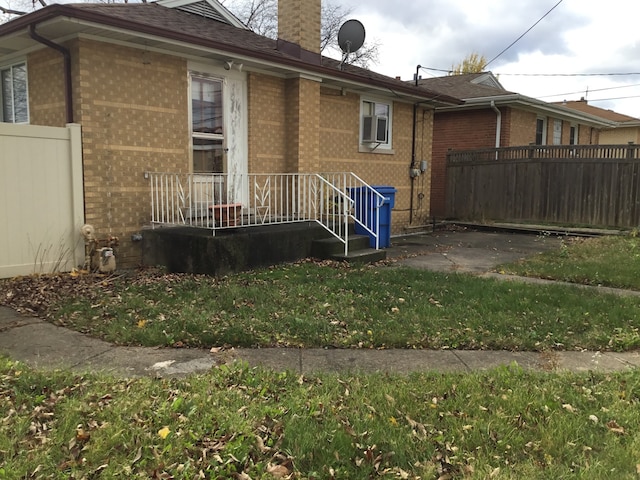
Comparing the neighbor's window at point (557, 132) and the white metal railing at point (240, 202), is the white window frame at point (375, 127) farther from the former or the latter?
the neighbor's window at point (557, 132)

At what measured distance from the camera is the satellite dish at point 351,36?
42.2 ft

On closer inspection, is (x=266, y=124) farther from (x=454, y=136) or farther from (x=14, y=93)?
(x=454, y=136)

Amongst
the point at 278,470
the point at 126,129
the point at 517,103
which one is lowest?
the point at 278,470

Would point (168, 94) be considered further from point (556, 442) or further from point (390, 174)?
point (556, 442)

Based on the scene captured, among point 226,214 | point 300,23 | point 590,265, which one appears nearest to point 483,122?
point 300,23

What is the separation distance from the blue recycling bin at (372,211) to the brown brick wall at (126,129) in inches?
128

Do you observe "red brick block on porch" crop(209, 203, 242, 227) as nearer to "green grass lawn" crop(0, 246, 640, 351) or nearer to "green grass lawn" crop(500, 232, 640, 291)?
"green grass lawn" crop(0, 246, 640, 351)

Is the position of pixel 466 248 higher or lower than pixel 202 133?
lower

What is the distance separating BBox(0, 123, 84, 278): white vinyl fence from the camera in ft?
22.4

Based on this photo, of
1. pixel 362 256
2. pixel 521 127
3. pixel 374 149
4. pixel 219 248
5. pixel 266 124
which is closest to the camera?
pixel 219 248

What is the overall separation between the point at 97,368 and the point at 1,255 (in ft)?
12.4

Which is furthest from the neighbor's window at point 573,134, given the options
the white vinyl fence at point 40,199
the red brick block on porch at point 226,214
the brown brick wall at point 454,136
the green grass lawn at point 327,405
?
the white vinyl fence at point 40,199

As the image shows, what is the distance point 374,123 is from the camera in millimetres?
12203

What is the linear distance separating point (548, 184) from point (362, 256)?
8.14m
